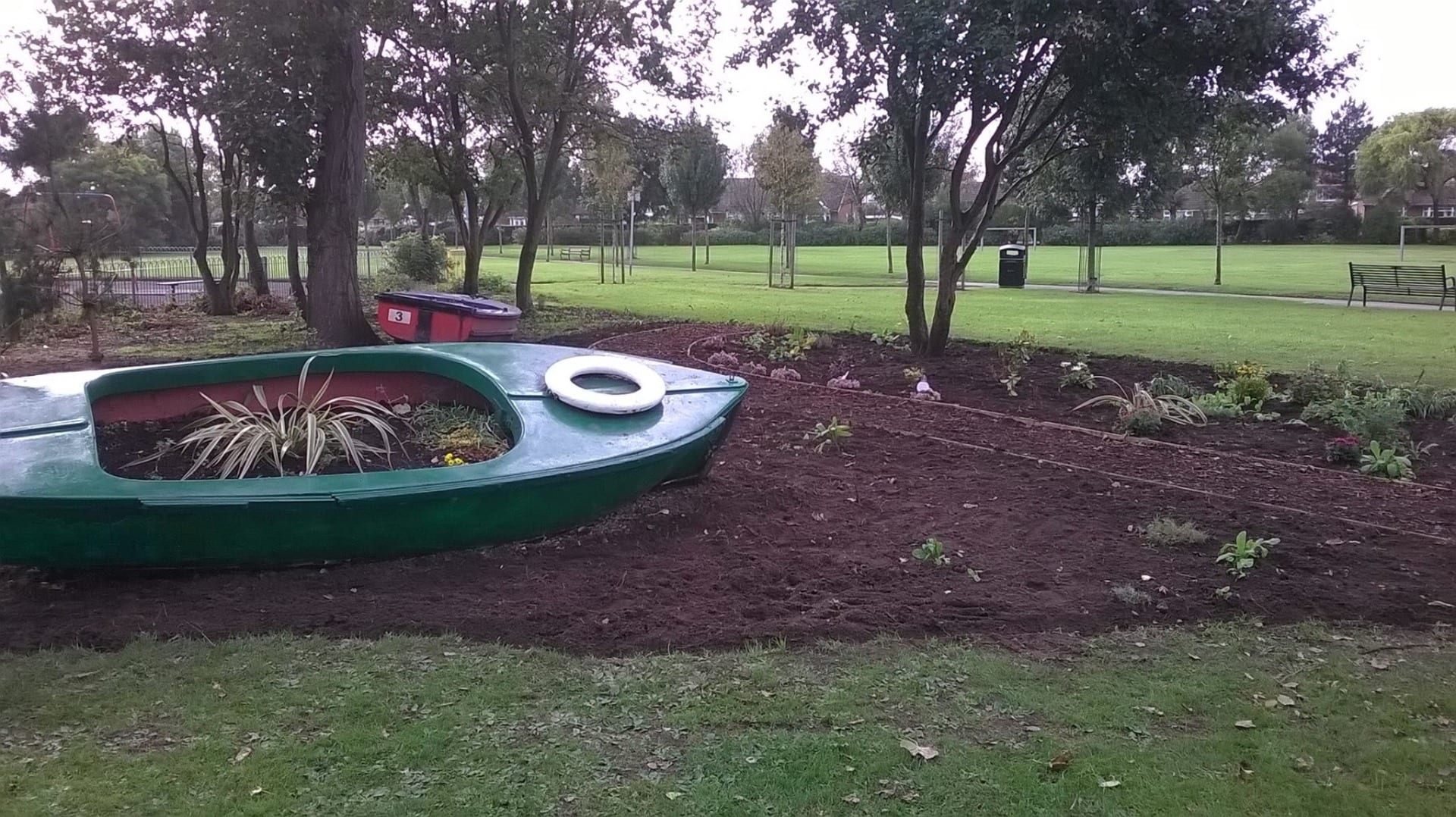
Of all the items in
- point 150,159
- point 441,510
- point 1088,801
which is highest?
point 150,159

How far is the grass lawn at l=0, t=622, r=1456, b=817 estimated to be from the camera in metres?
2.81

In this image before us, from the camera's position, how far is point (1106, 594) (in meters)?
4.42

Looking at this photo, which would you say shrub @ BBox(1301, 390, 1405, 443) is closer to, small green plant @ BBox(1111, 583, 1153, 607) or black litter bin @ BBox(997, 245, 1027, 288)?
small green plant @ BBox(1111, 583, 1153, 607)

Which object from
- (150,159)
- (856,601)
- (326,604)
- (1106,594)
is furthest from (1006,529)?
(150,159)

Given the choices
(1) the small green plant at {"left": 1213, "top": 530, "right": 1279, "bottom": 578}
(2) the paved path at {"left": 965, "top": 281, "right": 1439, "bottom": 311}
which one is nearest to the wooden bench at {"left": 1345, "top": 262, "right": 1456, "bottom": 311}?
(2) the paved path at {"left": 965, "top": 281, "right": 1439, "bottom": 311}

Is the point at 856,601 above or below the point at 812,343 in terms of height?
below

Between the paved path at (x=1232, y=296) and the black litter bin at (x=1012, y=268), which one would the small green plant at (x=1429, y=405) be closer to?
the paved path at (x=1232, y=296)

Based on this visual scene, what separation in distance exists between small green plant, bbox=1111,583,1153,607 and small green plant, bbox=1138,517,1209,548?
0.68 meters

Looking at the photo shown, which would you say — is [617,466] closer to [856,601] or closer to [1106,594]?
[856,601]

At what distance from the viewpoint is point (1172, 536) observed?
505 cm

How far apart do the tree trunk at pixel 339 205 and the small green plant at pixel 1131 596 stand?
9.74 m

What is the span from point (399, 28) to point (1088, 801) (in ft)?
47.0

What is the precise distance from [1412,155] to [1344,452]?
62725 millimetres

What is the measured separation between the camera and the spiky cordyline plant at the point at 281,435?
486 centimetres
